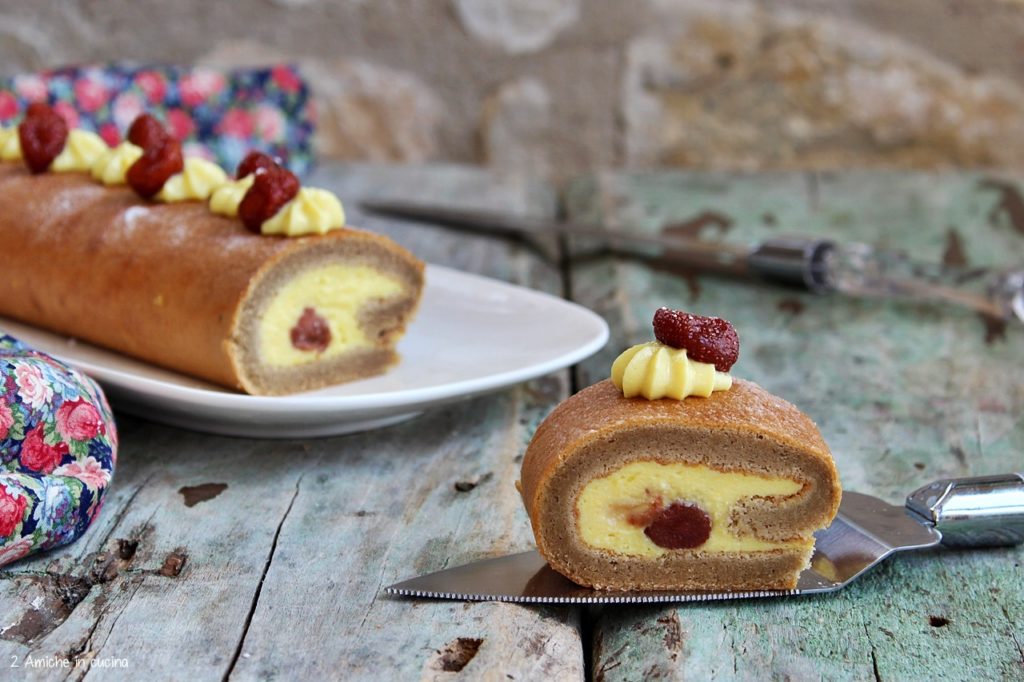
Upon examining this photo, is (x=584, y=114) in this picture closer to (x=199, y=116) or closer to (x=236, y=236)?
(x=199, y=116)

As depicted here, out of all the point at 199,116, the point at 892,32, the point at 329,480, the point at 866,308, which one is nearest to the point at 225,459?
the point at 329,480

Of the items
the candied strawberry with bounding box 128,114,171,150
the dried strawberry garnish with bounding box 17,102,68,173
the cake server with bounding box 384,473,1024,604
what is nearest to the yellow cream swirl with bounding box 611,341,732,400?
the cake server with bounding box 384,473,1024,604

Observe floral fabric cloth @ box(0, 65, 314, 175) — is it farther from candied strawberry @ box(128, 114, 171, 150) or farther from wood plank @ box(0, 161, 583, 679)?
wood plank @ box(0, 161, 583, 679)

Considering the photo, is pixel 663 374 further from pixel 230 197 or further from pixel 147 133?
pixel 147 133

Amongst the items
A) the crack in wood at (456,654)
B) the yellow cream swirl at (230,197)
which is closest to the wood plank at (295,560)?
the crack in wood at (456,654)

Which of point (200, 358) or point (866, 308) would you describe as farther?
point (866, 308)

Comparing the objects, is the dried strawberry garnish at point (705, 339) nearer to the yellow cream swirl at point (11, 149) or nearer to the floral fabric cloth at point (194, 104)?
the yellow cream swirl at point (11, 149)

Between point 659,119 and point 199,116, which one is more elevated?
point 199,116
